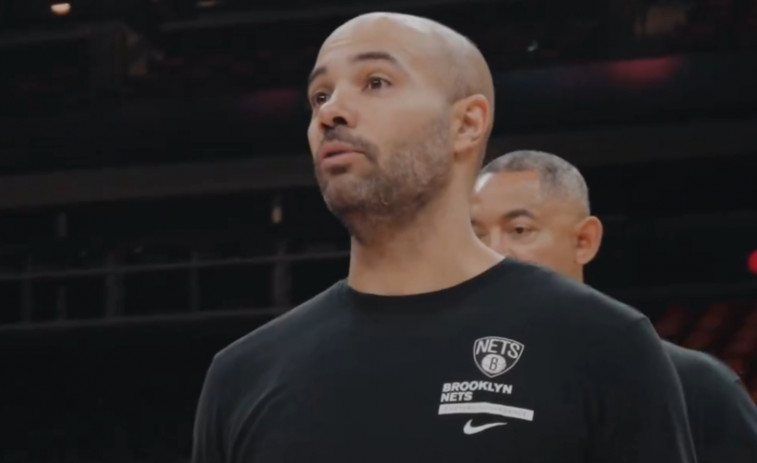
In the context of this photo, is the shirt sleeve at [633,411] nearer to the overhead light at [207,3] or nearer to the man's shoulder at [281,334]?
the man's shoulder at [281,334]

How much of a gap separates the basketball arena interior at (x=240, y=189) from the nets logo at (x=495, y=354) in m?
9.32

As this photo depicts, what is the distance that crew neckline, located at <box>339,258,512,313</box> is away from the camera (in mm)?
1534

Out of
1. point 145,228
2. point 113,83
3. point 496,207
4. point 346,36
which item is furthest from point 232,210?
point 346,36

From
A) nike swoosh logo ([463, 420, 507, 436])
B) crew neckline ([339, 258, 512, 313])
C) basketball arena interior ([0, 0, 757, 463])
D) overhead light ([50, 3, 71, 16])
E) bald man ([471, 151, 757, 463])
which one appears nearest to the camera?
nike swoosh logo ([463, 420, 507, 436])

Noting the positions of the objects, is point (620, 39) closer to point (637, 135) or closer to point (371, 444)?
point (637, 135)

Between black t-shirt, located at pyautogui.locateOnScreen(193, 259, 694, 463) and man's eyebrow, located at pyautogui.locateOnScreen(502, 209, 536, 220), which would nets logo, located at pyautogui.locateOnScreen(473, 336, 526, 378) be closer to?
black t-shirt, located at pyautogui.locateOnScreen(193, 259, 694, 463)

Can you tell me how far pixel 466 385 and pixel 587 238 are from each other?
1.34 m

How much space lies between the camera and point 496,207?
2.62 metres

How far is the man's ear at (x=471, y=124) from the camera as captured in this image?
63.1 inches

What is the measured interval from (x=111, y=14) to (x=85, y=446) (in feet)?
12.6

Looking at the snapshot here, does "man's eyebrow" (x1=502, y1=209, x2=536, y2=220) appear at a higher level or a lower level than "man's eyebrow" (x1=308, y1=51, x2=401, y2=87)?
lower

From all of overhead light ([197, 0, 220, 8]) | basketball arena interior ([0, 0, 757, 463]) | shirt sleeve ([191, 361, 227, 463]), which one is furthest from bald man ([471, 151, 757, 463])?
overhead light ([197, 0, 220, 8])

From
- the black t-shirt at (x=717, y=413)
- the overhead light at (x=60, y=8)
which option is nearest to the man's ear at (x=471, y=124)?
the black t-shirt at (x=717, y=413)

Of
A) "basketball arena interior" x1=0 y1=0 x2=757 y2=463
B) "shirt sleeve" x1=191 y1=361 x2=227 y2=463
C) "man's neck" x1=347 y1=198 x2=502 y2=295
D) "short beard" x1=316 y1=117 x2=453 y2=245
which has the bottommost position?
"basketball arena interior" x1=0 y1=0 x2=757 y2=463
